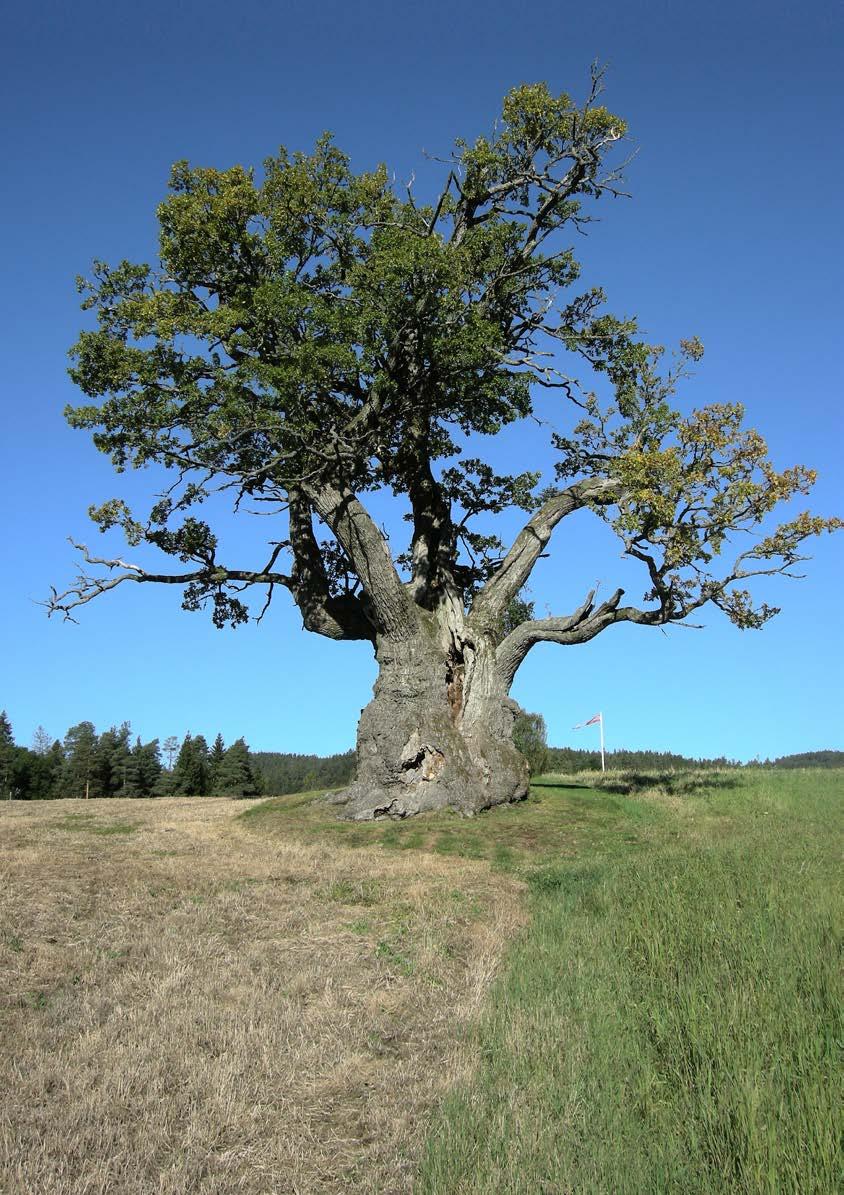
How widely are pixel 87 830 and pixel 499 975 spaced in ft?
49.0

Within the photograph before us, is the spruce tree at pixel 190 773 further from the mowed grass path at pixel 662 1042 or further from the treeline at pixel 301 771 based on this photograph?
the mowed grass path at pixel 662 1042

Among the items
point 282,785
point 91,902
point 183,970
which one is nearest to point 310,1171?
point 183,970

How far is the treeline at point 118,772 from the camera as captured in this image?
73.9 metres

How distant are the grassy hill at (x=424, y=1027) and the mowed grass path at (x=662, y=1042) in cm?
2

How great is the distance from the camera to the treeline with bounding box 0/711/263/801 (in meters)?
73.9

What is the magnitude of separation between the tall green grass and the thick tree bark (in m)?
10.7

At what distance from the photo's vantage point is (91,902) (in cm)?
1130

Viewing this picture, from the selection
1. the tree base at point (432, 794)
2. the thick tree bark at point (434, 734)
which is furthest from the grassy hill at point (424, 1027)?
the thick tree bark at point (434, 734)

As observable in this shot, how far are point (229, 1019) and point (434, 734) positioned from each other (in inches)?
613

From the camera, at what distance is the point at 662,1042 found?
248 inches

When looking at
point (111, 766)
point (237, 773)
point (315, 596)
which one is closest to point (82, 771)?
point (111, 766)

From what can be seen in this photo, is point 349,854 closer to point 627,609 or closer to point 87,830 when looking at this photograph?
point 87,830

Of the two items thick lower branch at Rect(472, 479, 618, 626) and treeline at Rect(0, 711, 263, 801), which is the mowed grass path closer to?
thick lower branch at Rect(472, 479, 618, 626)

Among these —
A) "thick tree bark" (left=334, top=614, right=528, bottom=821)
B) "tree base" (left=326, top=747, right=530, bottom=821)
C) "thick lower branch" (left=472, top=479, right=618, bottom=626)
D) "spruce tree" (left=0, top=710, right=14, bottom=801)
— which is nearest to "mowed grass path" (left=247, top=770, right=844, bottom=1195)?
"tree base" (left=326, top=747, right=530, bottom=821)
